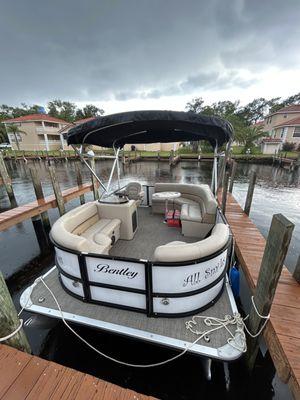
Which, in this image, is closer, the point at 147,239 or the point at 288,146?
the point at 147,239

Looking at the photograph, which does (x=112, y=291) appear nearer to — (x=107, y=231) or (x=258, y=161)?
(x=107, y=231)

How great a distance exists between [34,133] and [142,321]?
39.0 metres

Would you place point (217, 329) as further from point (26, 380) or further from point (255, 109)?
point (255, 109)

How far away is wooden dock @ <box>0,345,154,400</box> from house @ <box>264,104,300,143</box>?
3284cm

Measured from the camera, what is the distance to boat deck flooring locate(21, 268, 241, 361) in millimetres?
1952

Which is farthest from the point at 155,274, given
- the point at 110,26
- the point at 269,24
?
the point at 110,26

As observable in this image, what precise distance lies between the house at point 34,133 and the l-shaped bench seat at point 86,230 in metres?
33.4

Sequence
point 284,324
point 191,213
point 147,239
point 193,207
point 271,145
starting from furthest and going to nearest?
point 271,145, point 193,207, point 191,213, point 147,239, point 284,324

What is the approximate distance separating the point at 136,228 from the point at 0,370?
317cm

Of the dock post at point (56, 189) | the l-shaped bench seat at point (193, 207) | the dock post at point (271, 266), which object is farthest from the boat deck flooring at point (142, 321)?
the dock post at point (56, 189)

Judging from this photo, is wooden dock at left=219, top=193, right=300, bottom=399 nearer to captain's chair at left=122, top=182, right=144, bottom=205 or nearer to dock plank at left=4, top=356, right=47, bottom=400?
dock plank at left=4, top=356, right=47, bottom=400

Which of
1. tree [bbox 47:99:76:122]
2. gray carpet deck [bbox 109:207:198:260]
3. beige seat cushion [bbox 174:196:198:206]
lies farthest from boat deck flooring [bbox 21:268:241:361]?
tree [bbox 47:99:76:122]

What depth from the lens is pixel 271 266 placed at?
181cm

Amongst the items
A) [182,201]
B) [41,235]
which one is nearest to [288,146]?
[182,201]
